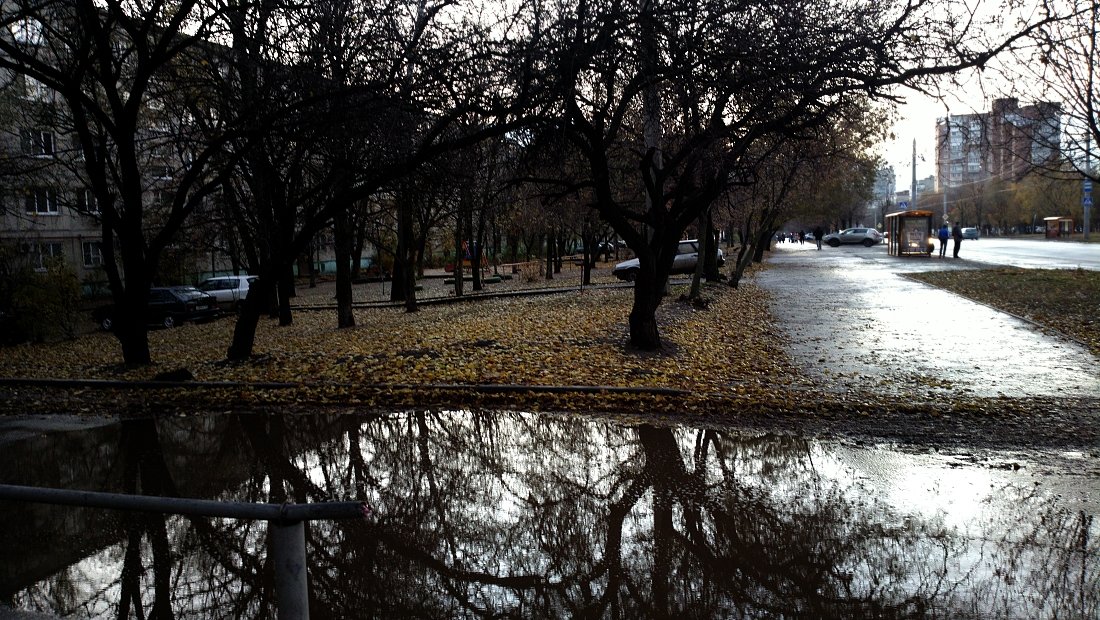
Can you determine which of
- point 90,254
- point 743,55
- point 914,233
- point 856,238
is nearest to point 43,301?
point 743,55

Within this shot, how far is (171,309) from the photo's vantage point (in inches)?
1113

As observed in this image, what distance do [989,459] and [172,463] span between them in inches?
282

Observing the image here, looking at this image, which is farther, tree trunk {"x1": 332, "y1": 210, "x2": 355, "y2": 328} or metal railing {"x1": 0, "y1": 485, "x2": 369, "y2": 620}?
tree trunk {"x1": 332, "y1": 210, "x2": 355, "y2": 328}

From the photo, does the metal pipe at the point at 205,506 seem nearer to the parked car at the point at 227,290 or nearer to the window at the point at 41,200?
the window at the point at 41,200

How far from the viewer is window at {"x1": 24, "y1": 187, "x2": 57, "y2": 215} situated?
22625mm

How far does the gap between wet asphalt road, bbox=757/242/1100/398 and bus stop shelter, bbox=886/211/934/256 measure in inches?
934

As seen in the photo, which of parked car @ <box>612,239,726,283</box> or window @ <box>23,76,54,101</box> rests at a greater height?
window @ <box>23,76,54,101</box>

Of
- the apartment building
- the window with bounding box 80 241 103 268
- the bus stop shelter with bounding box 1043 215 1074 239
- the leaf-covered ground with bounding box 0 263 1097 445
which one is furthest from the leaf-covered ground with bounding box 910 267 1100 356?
the bus stop shelter with bounding box 1043 215 1074 239

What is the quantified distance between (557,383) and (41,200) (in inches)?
1326

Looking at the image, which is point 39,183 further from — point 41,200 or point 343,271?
point 41,200

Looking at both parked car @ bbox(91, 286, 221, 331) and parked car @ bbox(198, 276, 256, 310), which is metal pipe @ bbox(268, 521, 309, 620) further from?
parked car @ bbox(198, 276, 256, 310)

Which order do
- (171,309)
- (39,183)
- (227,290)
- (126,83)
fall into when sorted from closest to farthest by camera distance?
1. (126,83)
2. (39,183)
3. (171,309)
4. (227,290)

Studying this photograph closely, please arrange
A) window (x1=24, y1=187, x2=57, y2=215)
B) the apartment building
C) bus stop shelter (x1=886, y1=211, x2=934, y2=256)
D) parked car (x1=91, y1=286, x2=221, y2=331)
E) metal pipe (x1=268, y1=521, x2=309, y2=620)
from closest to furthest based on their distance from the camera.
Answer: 1. metal pipe (x1=268, y1=521, x2=309, y2=620)
2. the apartment building
3. window (x1=24, y1=187, x2=57, y2=215)
4. parked car (x1=91, y1=286, x2=221, y2=331)
5. bus stop shelter (x1=886, y1=211, x2=934, y2=256)

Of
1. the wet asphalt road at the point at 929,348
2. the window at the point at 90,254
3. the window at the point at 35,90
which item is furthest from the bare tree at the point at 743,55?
the window at the point at 90,254
